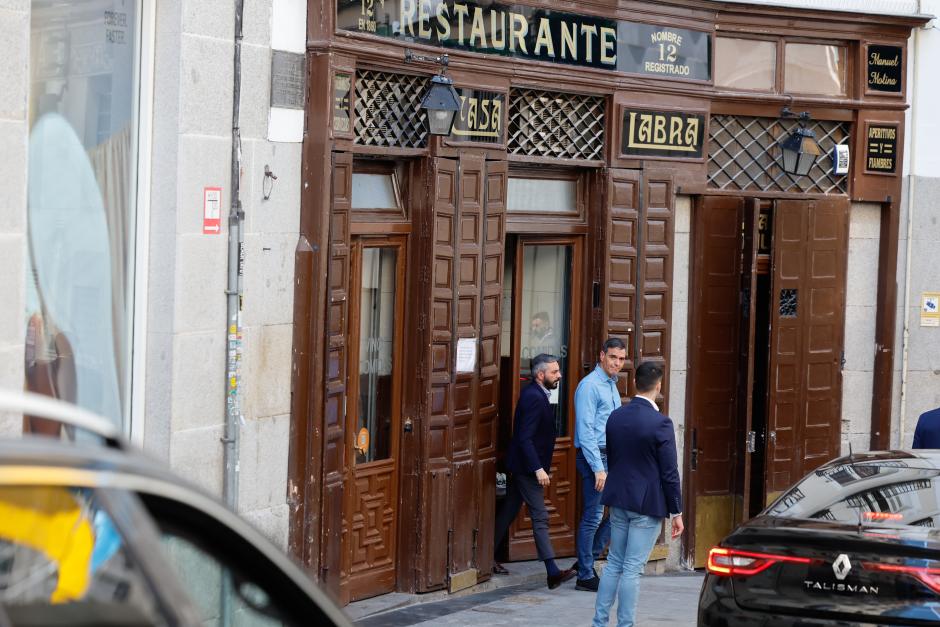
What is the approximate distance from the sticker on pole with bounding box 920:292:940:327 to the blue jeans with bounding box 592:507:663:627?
238 inches

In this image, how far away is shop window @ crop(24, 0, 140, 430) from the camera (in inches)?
309

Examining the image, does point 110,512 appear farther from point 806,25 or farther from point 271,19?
point 806,25

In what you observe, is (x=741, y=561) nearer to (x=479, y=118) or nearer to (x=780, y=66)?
(x=479, y=118)

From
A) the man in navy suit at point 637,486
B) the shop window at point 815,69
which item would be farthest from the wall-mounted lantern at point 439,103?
the shop window at point 815,69

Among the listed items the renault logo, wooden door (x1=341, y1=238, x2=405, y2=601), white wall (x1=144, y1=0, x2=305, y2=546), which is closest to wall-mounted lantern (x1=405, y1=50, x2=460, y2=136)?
wooden door (x1=341, y1=238, x2=405, y2=601)

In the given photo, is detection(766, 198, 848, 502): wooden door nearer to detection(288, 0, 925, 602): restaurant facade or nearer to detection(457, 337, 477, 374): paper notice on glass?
detection(288, 0, 925, 602): restaurant facade

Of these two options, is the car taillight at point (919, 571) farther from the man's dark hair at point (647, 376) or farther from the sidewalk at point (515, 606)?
the sidewalk at point (515, 606)

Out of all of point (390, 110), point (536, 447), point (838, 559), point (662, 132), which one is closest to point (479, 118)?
point (390, 110)

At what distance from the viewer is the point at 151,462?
2619 mm

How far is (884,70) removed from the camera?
553 inches

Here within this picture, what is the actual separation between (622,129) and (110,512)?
10173mm

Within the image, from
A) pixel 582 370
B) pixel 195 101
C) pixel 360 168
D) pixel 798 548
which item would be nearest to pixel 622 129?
pixel 582 370

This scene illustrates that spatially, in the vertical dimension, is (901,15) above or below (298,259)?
above

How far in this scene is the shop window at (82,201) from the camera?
309 inches
